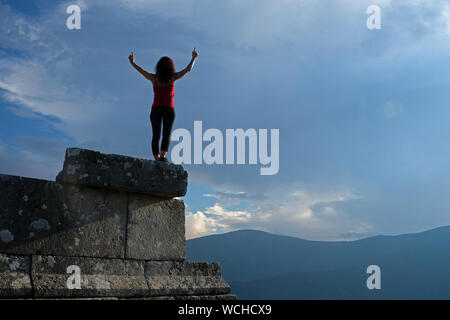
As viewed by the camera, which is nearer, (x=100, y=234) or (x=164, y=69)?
(x=100, y=234)

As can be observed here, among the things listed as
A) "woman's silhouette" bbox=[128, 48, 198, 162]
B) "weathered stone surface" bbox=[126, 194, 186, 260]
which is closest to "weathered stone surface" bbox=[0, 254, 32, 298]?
"weathered stone surface" bbox=[126, 194, 186, 260]

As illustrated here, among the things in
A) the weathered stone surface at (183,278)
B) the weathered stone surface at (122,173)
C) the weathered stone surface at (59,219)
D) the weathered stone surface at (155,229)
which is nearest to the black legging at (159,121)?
the weathered stone surface at (122,173)

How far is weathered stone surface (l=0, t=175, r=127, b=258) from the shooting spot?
4.38 meters

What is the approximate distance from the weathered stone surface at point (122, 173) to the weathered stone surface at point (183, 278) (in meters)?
0.93

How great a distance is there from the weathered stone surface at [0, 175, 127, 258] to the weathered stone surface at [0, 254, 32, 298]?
0.35 feet

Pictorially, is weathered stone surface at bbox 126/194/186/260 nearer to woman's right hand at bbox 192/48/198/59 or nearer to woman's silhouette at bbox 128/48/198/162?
woman's silhouette at bbox 128/48/198/162

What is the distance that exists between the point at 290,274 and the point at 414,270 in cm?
3070

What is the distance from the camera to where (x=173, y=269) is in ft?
17.1

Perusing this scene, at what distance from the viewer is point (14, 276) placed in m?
4.16

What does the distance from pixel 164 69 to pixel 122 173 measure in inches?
72.2

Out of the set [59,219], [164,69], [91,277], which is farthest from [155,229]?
[164,69]

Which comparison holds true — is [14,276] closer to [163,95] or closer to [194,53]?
[163,95]

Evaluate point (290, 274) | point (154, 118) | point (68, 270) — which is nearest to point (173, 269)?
point (68, 270)

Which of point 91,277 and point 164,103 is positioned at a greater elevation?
point 164,103
